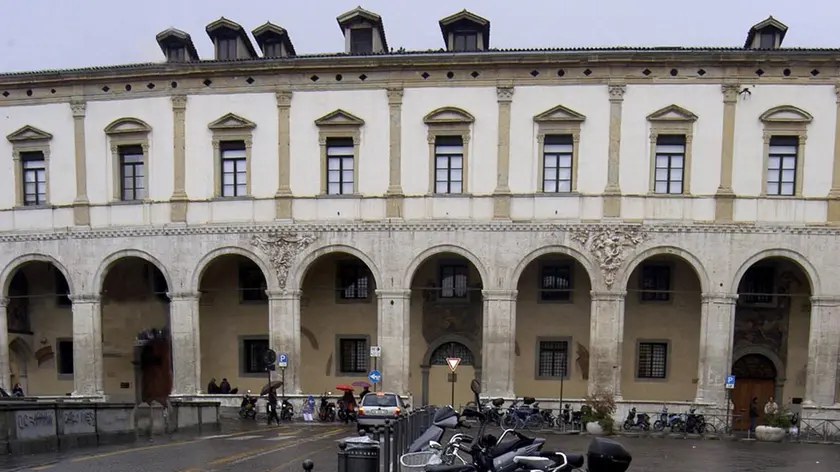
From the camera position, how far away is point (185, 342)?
23859 millimetres

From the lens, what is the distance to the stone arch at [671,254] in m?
22.0

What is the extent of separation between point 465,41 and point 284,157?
8.68 meters

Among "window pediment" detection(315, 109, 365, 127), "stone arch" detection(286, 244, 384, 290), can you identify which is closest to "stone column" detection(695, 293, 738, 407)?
"stone arch" detection(286, 244, 384, 290)

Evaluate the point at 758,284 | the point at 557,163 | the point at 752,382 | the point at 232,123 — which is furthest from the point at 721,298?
the point at 232,123

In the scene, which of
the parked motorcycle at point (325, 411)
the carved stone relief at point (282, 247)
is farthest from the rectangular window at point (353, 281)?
the parked motorcycle at point (325, 411)

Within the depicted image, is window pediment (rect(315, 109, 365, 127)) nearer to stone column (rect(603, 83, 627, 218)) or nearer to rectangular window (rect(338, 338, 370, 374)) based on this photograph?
rectangular window (rect(338, 338, 370, 374))

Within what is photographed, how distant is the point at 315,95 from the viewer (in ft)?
77.0

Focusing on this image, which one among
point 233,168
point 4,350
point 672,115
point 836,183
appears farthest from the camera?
point 4,350

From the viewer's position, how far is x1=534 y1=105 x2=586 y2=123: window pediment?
2238 centimetres

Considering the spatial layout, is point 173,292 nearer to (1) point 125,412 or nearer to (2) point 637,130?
(1) point 125,412

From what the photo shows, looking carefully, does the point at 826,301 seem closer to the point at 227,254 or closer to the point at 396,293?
the point at 396,293

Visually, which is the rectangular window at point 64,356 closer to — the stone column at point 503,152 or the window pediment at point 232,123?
the window pediment at point 232,123

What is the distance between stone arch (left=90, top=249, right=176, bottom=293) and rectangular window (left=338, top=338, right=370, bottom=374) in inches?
295

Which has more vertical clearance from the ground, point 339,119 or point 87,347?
point 339,119
